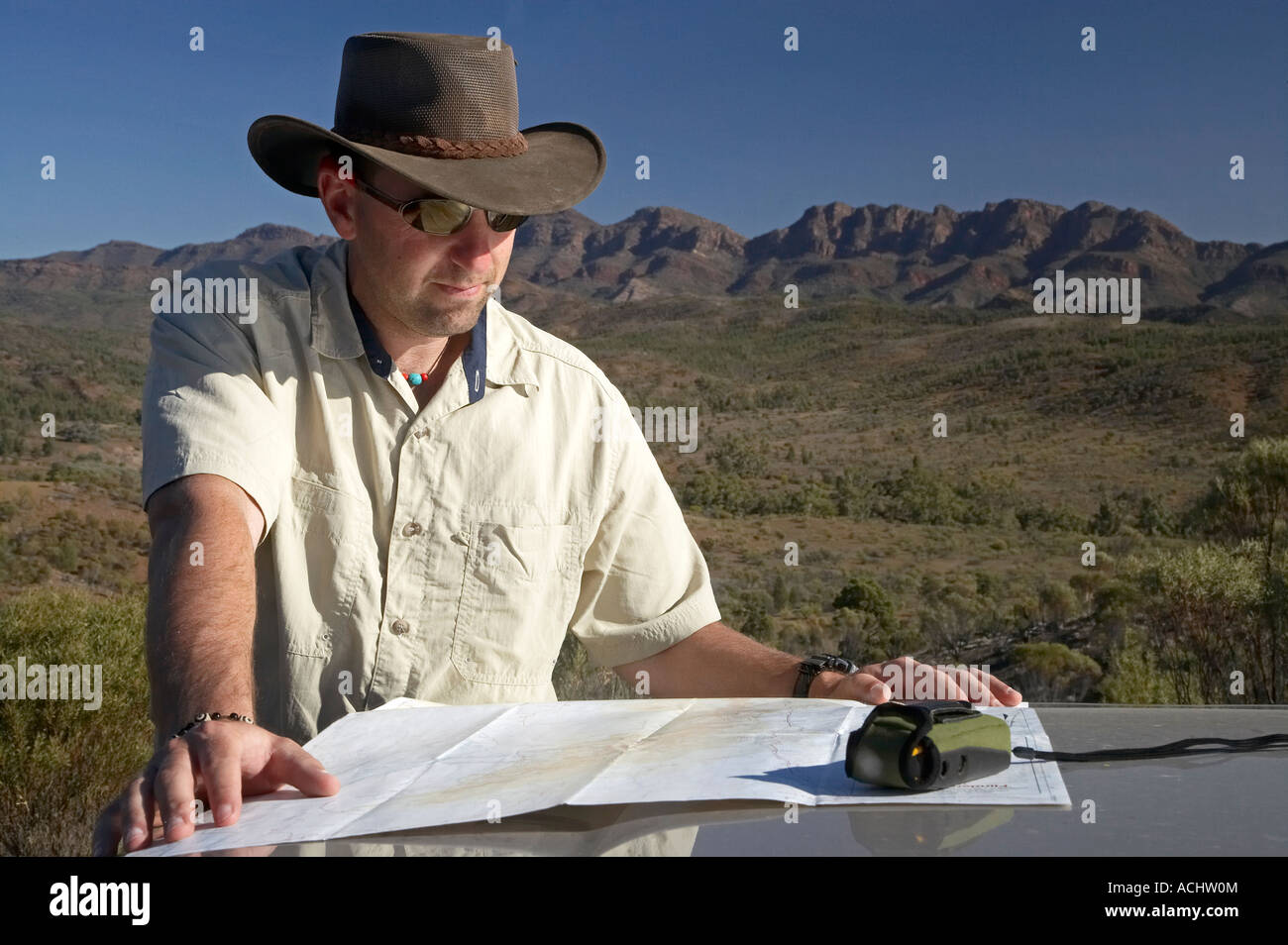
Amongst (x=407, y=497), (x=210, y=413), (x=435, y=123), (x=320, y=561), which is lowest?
(x=320, y=561)

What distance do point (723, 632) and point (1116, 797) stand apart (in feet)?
4.27

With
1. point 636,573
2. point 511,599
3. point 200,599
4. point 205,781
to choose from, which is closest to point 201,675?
point 200,599

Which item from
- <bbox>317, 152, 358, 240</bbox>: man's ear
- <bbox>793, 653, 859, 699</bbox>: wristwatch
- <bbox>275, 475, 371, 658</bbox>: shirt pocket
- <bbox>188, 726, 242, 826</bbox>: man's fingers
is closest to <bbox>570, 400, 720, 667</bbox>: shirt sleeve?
<bbox>793, 653, 859, 699</bbox>: wristwatch

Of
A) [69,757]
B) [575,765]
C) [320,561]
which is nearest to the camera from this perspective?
[575,765]

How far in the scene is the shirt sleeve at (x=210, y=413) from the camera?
204 cm

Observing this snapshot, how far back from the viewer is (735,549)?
23.2m

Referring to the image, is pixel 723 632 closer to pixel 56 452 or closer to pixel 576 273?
pixel 56 452

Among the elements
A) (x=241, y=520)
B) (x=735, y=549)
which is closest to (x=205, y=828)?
(x=241, y=520)

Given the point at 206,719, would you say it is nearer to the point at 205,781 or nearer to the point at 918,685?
the point at 205,781

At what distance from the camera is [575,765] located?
1391 mm

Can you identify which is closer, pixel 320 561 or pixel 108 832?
pixel 108 832

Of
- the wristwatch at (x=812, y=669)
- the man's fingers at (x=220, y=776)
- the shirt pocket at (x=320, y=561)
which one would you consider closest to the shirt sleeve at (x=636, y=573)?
the wristwatch at (x=812, y=669)

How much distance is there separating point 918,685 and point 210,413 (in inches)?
47.1

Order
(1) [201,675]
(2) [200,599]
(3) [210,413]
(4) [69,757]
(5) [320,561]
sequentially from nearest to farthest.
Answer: (1) [201,675], (2) [200,599], (3) [210,413], (5) [320,561], (4) [69,757]
